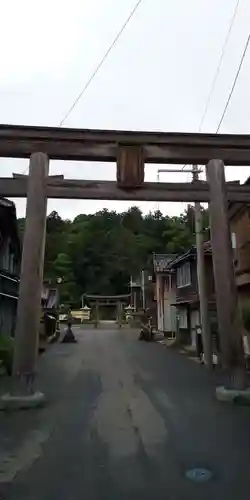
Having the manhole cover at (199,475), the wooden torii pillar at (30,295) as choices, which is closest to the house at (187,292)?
the wooden torii pillar at (30,295)

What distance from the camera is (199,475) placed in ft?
20.1

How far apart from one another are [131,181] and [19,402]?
5.51m

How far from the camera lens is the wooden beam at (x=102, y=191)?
12023 mm

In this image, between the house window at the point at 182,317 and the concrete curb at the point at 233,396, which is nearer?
the concrete curb at the point at 233,396

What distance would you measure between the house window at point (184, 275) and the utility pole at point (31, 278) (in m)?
21.9

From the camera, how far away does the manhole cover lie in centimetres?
595

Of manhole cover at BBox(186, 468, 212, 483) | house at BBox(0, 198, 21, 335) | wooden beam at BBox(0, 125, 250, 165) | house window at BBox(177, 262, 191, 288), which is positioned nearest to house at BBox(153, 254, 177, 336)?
house window at BBox(177, 262, 191, 288)

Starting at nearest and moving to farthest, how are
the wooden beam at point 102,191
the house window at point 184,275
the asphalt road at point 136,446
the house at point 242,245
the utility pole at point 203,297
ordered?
the asphalt road at point 136,446 → the wooden beam at point 102,191 → the utility pole at point 203,297 → the house at point 242,245 → the house window at point 184,275

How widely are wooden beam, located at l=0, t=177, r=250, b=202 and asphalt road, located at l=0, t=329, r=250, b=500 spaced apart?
4790mm

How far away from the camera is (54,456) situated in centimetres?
707

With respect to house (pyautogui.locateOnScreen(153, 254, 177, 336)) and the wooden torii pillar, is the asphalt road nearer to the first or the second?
the wooden torii pillar

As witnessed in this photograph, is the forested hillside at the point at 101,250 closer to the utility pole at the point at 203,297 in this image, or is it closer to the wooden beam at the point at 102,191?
the utility pole at the point at 203,297

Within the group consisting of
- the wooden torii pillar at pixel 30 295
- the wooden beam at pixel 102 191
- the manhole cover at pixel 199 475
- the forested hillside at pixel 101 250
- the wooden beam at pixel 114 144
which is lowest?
the manhole cover at pixel 199 475

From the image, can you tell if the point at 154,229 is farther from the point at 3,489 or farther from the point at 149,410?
the point at 3,489
